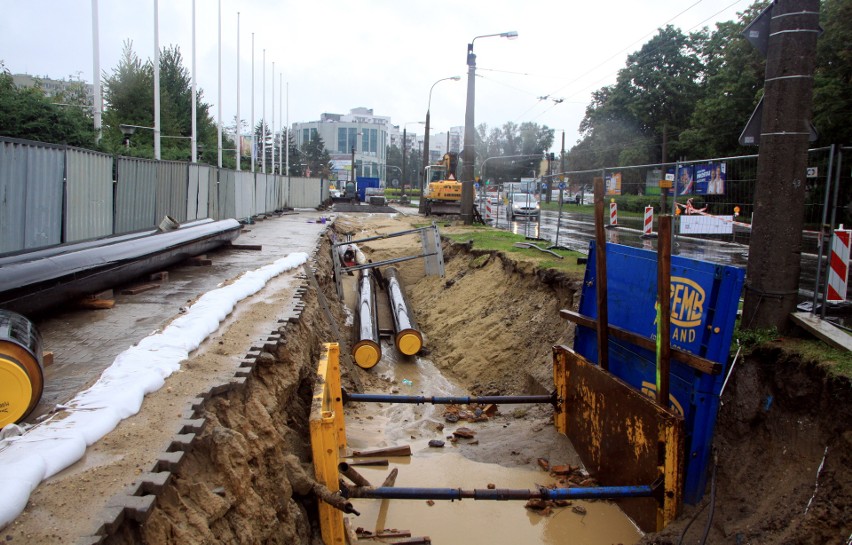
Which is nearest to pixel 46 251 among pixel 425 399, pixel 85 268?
pixel 85 268

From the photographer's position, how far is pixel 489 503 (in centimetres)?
549

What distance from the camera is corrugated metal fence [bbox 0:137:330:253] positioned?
7.84m

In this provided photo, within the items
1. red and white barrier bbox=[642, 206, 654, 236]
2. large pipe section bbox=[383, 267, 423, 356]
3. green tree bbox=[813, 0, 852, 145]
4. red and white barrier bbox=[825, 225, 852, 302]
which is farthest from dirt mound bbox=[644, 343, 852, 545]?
green tree bbox=[813, 0, 852, 145]

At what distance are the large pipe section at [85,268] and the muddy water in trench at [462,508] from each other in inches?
132

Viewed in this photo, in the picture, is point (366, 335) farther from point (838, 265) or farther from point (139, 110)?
point (139, 110)

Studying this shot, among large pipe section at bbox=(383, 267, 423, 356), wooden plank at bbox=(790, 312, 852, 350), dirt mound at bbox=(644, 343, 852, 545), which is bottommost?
large pipe section at bbox=(383, 267, 423, 356)

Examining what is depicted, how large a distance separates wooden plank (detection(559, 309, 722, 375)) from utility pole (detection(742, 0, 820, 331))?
1113 millimetres

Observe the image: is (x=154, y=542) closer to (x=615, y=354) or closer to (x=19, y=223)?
(x=615, y=354)

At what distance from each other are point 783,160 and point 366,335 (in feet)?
22.4

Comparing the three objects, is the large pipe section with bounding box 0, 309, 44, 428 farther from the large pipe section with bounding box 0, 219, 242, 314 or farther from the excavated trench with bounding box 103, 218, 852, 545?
the large pipe section with bounding box 0, 219, 242, 314

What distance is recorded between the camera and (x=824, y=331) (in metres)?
4.65

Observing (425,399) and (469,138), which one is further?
(469,138)

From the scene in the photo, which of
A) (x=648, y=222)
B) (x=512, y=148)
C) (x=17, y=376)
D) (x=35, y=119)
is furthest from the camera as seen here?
(x=512, y=148)

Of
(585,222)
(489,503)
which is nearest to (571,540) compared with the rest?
(489,503)
